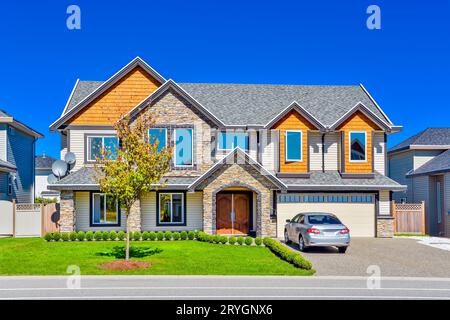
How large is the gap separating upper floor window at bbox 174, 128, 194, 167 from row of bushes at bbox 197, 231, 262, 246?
423 centimetres

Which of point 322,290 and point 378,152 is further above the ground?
point 378,152

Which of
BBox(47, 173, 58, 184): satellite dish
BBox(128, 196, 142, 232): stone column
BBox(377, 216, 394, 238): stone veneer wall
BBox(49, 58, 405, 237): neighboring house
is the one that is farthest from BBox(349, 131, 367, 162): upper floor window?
BBox(47, 173, 58, 184): satellite dish

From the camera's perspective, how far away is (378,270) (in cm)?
1392

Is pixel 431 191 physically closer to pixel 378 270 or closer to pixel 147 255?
pixel 378 270

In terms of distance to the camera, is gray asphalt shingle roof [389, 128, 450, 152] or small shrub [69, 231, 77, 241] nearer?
small shrub [69, 231, 77, 241]

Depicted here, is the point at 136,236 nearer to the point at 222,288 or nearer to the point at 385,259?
the point at 222,288

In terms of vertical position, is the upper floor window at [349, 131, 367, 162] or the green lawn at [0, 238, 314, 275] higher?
the upper floor window at [349, 131, 367, 162]

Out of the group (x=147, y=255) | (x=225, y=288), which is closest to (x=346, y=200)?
(x=147, y=255)

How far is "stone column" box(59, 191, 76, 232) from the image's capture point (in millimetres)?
22609

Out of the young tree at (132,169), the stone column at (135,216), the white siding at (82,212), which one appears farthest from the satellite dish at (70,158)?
the young tree at (132,169)

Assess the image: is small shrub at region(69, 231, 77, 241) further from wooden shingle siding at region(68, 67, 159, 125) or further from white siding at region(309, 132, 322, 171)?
white siding at region(309, 132, 322, 171)

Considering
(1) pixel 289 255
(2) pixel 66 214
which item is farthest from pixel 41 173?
(1) pixel 289 255

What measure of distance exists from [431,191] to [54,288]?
23588 millimetres

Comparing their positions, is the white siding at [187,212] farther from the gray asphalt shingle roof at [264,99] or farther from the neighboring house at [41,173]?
the neighboring house at [41,173]
